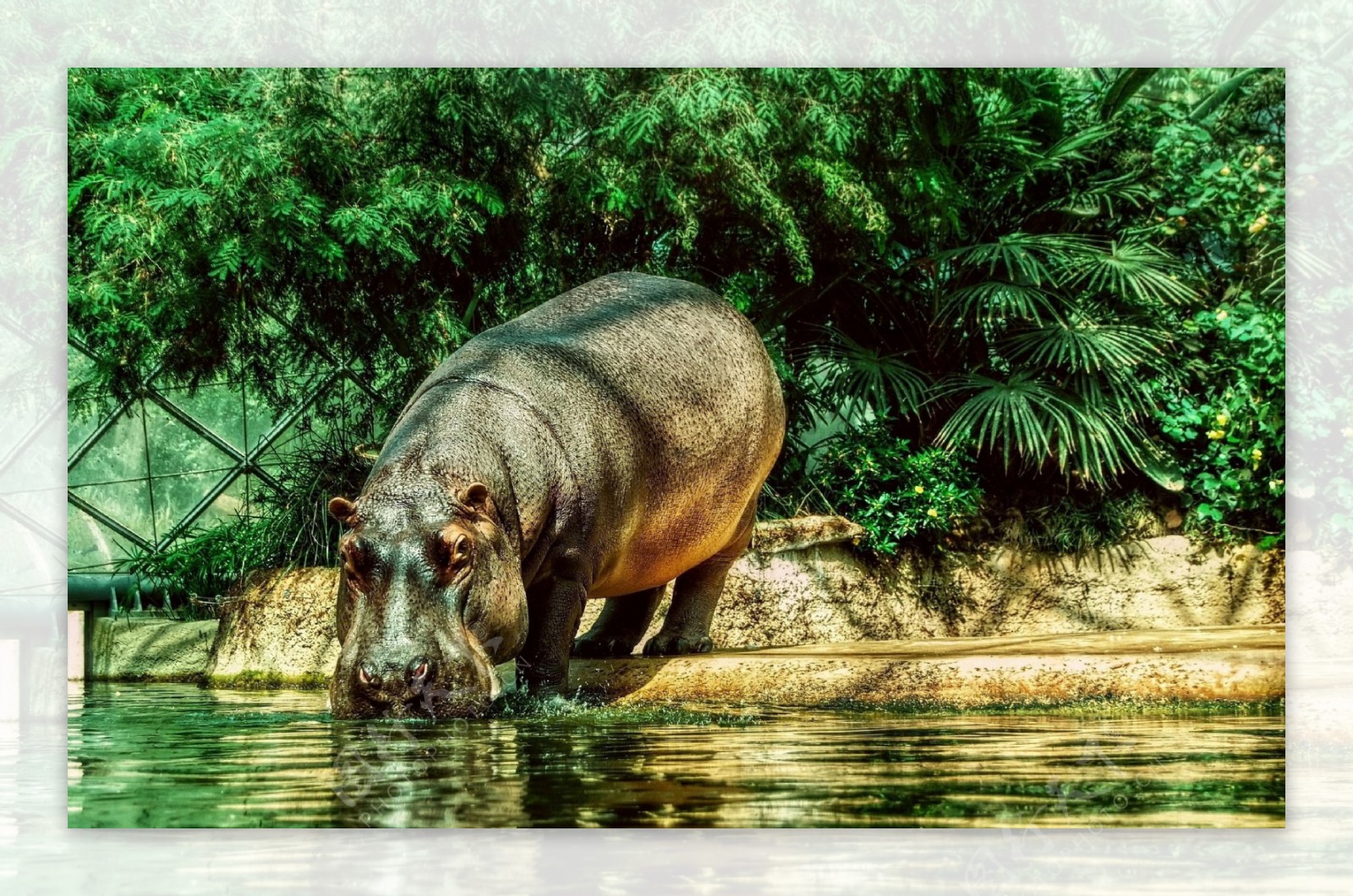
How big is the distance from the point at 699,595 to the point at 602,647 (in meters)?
0.44

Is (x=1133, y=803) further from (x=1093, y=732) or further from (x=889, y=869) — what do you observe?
(x=889, y=869)

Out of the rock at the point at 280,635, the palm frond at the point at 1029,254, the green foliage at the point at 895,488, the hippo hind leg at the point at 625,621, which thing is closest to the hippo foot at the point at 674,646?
the hippo hind leg at the point at 625,621

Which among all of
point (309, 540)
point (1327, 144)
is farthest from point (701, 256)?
point (1327, 144)

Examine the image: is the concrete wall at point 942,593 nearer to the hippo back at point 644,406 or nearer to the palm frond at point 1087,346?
the palm frond at point 1087,346

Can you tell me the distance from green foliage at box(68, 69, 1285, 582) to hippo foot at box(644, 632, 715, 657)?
159cm

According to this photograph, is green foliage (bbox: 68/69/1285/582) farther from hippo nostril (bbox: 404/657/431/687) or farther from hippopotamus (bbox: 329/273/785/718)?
hippo nostril (bbox: 404/657/431/687)

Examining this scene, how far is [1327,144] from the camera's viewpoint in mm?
5234

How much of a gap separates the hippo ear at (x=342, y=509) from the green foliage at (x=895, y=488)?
12.0 ft

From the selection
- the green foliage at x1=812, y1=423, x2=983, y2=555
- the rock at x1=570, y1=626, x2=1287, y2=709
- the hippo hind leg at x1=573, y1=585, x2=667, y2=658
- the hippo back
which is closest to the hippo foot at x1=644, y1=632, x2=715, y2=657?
the hippo hind leg at x1=573, y1=585, x2=667, y2=658

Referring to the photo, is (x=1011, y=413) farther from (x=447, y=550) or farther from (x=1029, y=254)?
(x=447, y=550)

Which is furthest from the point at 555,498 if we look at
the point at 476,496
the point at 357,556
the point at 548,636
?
the point at 357,556

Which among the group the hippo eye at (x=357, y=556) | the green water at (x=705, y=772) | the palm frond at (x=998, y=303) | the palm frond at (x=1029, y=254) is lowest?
the green water at (x=705, y=772)

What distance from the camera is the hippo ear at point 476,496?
165 inches

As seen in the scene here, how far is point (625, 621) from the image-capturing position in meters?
6.11
